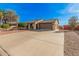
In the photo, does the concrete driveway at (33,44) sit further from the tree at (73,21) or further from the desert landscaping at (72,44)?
the tree at (73,21)

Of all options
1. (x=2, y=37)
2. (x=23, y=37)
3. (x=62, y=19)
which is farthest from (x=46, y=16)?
(x=2, y=37)

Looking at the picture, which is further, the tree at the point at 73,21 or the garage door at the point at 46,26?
the garage door at the point at 46,26

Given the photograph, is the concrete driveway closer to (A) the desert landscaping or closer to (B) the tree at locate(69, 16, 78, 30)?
(A) the desert landscaping

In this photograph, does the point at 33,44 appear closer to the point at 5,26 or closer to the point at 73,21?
the point at 5,26

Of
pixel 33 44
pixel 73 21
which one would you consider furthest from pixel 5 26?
pixel 73 21

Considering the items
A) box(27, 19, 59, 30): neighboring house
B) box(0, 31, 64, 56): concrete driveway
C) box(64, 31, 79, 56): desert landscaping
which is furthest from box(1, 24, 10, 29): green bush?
box(64, 31, 79, 56): desert landscaping

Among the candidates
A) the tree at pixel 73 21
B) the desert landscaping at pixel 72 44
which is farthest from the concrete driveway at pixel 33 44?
the tree at pixel 73 21

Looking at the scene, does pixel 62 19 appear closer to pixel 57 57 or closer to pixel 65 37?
pixel 65 37
